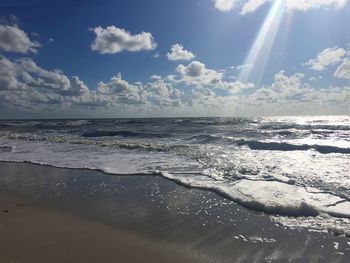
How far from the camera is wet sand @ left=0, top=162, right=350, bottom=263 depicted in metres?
4.59

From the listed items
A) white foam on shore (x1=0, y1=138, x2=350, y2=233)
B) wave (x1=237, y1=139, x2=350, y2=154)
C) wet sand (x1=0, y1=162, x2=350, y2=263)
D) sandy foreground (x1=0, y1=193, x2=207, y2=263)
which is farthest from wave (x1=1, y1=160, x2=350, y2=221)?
wave (x1=237, y1=139, x2=350, y2=154)

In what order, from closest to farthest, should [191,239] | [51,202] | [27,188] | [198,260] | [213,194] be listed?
[198,260] → [191,239] → [51,202] → [213,194] → [27,188]

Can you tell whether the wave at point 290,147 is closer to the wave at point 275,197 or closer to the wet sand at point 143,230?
the wave at point 275,197

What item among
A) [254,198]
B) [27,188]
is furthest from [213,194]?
[27,188]

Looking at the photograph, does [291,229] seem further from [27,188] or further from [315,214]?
[27,188]

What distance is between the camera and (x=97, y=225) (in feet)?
18.9

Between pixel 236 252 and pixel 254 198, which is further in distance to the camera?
pixel 254 198

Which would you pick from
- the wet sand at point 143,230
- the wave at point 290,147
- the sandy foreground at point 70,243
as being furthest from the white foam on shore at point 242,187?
the wave at point 290,147

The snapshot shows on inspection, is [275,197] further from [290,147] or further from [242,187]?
[290,147]

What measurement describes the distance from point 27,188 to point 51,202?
184cm

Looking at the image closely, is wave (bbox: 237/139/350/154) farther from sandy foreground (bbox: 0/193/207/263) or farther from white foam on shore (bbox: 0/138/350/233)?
sandy foreground (bbox: 0/193/207/263)

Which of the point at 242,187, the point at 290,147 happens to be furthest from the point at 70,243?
the point at 290,147

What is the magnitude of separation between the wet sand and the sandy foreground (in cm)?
1

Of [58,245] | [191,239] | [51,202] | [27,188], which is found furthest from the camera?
[27,188]
